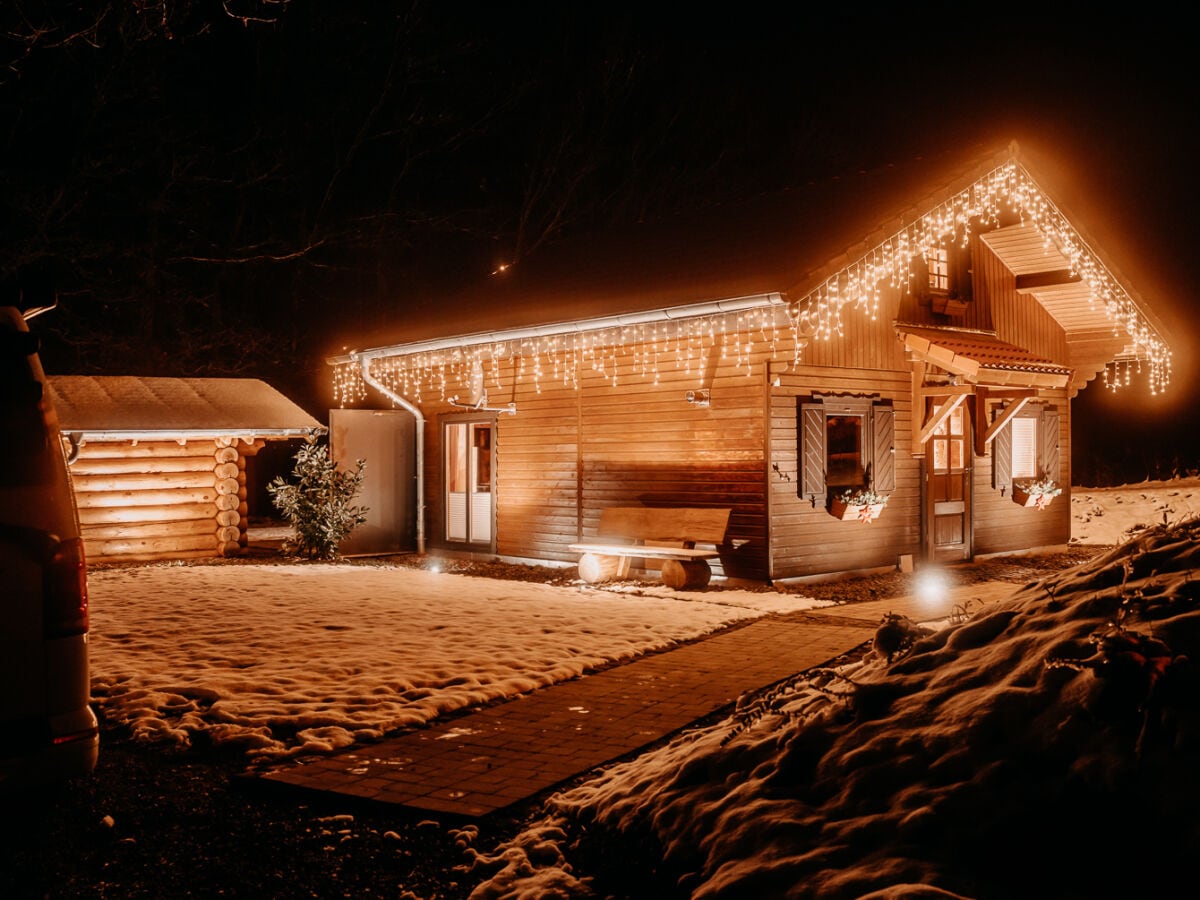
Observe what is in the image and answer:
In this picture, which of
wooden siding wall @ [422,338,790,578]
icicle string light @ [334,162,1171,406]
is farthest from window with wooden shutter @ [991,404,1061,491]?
wooden siding wall @ [422,338,790,578]

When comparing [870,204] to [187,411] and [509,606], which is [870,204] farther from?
[187,411]

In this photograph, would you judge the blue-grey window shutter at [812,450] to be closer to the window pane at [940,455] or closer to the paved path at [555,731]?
the window pane at [940,455]

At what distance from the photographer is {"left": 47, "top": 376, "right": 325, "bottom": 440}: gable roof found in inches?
605

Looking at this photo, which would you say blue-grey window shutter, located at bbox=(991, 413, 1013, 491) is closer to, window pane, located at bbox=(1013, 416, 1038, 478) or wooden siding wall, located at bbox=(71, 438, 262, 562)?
window pane, located at bbox=(1013, 416, 1038, 478)

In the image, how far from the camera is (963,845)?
3.18 metres

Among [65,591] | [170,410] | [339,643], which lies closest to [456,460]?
[170,410]

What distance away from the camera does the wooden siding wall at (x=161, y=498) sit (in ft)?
50.9

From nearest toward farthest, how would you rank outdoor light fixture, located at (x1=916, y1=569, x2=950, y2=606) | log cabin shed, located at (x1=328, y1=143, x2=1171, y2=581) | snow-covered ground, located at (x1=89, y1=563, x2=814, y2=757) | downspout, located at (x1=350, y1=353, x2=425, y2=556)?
snow-covered ground, located at (x1=89, y1=563, x2=814, y2=757) < outdoor light fixture, located at (x1=916, y1=569, x2=950, y2=606) < log cabin shed, located at (x1=328, y1=143, x2=1171, y2=581) < downspout, located at (x1=350, y1=353, x2=425, y2=556)

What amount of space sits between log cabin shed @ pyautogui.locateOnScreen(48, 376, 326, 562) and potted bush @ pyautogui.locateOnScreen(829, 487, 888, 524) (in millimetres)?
8573

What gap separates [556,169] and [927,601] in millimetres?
19021

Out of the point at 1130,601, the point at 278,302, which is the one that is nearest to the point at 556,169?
the point at 278,302

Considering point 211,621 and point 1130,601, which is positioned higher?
point 1130,601

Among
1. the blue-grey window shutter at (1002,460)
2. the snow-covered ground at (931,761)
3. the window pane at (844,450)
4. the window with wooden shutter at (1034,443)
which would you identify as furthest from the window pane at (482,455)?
the snow-covered ground at (931,761)

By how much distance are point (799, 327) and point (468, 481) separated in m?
6.56
